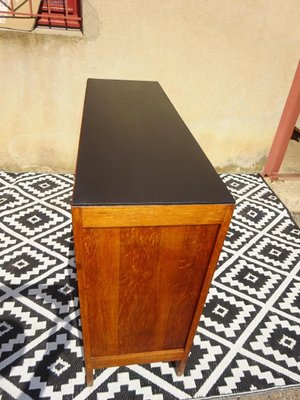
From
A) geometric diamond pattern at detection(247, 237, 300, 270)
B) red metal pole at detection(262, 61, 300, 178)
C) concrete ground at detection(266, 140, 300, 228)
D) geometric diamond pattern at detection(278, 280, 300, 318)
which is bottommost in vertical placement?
geometric diamond pattern at detection(278, 280, 300, 318)

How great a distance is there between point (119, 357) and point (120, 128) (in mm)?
1075

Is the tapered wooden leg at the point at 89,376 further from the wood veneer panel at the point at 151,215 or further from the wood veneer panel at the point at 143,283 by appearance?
the wood veneer panel at the point at 151,215

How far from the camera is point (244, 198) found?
3121 millimetres

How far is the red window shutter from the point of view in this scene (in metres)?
2.58

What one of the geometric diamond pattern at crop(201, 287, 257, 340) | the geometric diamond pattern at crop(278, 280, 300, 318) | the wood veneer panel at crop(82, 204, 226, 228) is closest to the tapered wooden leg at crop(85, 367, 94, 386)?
the geometric diamond pattern at crop(201, 287, 257, 340)

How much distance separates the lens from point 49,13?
2568 mm

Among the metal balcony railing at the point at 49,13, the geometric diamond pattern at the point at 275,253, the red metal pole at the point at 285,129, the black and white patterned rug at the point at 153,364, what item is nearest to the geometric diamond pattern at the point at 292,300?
the black and white patterned rug at the point at 153,364

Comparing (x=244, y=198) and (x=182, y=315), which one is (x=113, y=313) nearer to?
(x=182, y=315)

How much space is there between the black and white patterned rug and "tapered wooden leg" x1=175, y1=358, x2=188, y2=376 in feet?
0.12

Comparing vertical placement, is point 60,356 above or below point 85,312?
below

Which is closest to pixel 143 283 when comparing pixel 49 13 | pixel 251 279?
pixel 251 279

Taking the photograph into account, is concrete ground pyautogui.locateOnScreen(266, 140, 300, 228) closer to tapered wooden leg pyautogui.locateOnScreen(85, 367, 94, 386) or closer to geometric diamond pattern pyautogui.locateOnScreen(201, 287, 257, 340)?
geometric diamond pattern pyautogui.locateOnScreen(201, 287, 257, 340)

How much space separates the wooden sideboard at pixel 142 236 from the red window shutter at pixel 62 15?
1.54 metres

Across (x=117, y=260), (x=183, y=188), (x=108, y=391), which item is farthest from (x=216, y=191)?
(x=108, y=391)
